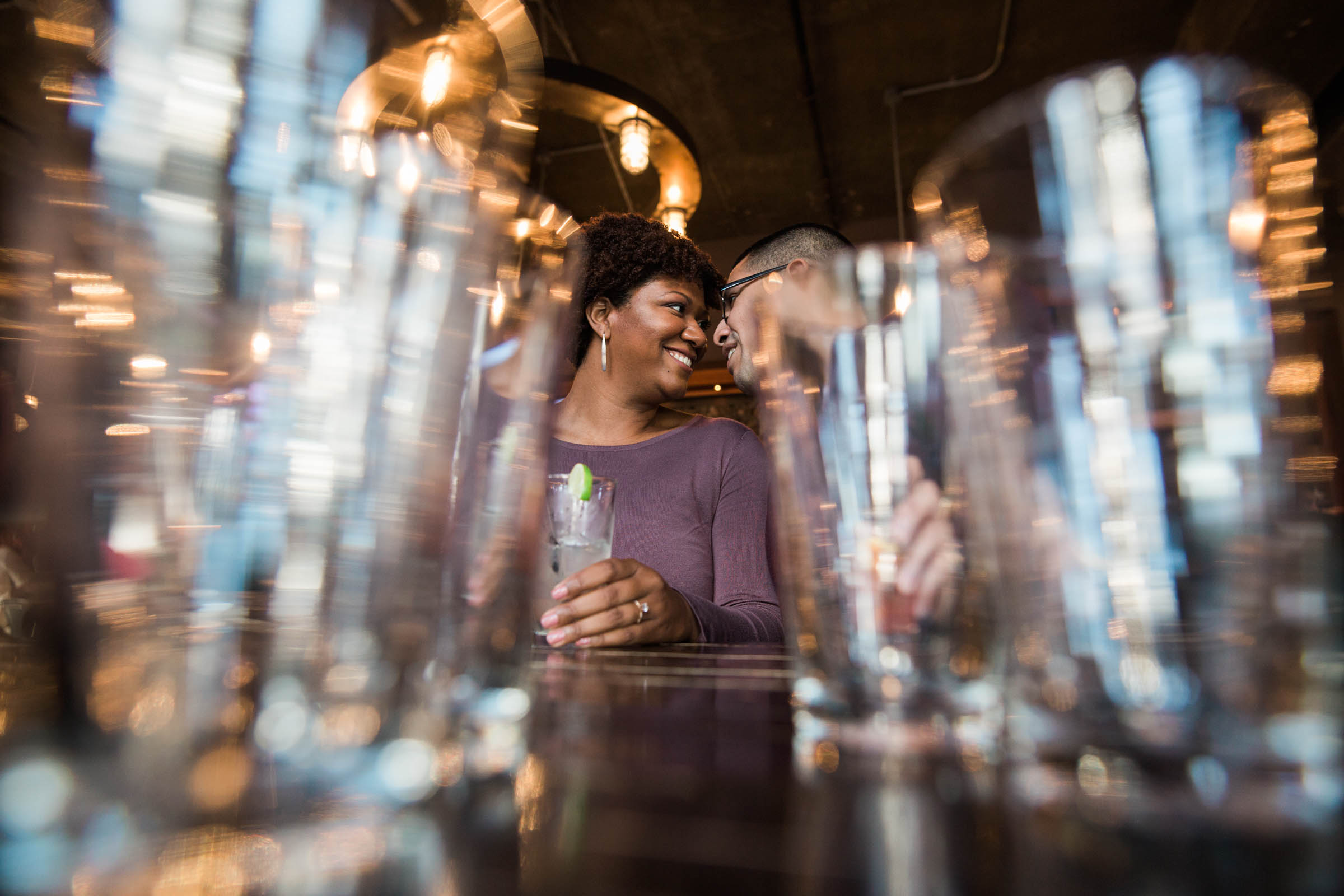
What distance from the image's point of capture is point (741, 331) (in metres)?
2.07

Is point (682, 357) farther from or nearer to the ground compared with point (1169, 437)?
farther from the ground

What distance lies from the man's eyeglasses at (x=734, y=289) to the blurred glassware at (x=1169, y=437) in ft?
5.91

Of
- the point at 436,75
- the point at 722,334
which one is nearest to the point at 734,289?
the point at 722,334

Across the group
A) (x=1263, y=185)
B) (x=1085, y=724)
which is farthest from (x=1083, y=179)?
(x=1085, y=724)

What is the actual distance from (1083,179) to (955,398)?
0.08 meters

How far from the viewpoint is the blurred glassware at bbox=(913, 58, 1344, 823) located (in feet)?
0.66

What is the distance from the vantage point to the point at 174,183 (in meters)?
0.17

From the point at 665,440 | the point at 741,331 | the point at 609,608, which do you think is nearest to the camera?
the point at 609,608

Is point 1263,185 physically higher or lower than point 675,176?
lower

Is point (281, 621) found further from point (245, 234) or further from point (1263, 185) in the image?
point (1263, 185)

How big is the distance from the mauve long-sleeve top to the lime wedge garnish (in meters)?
0.55

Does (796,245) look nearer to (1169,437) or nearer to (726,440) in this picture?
(726,440)

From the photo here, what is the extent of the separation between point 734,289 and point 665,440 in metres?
0.62

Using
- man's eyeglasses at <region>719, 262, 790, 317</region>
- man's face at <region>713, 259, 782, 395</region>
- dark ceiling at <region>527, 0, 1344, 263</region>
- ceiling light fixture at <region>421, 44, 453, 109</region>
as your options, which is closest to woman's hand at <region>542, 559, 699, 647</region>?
ceiling light fixture at <region>421, 44, 453, 109</region>
